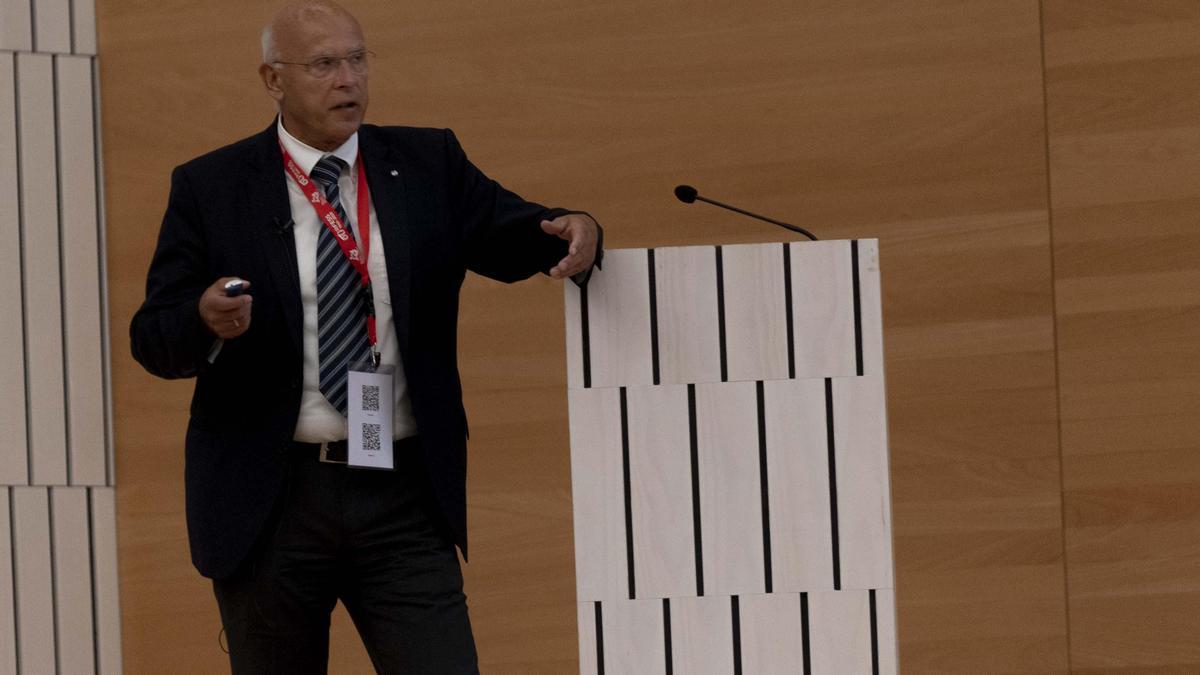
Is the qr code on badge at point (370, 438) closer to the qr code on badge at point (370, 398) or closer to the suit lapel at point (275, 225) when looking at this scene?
the qr code on badge at point (370, 398)

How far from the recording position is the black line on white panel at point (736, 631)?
2.29m

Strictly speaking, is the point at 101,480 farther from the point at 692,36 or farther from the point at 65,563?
the point at 692,36

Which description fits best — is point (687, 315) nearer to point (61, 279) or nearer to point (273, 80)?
point (273, 80)

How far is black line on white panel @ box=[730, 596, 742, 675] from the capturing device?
229cm

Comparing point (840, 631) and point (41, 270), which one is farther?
point (41, 270)

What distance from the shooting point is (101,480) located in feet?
13.4

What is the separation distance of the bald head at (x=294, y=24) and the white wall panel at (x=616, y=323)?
51 centimetres

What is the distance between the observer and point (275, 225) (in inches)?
88.1

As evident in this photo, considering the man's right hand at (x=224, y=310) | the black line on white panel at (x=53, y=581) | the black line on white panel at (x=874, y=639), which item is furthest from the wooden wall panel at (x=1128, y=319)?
the black line on white panel at (x=53, y=581)

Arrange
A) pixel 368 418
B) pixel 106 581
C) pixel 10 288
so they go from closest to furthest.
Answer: pixel 368 418
pixel 10 288
pixel 106 581

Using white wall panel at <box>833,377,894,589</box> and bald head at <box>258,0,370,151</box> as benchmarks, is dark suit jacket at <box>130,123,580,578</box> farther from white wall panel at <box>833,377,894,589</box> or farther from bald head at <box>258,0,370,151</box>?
white wall panel at <box>833,377,894,589</box>

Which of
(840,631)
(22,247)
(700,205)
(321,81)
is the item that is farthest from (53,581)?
(840,631)

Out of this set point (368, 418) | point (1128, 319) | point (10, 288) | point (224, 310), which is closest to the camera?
point (224, 310)

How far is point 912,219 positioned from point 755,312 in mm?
1642
